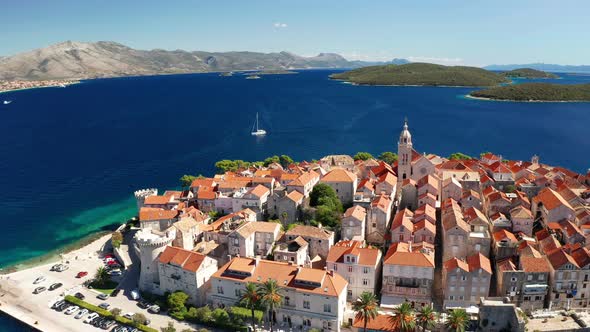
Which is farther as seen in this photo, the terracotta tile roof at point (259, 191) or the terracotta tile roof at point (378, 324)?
the terracotta tile roof at point (259, 191)

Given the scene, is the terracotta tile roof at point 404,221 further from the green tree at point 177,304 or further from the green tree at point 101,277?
the green tree at point 101,277

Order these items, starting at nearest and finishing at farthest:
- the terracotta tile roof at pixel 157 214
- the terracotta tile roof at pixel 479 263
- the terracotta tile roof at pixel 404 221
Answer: the terracotta tile roof at pixel 479 263 < the terracotta tile roof at pixel 404 221 < the terracotta tile roof at pixel 157 214

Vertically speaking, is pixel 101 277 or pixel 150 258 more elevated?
pixel 150 258

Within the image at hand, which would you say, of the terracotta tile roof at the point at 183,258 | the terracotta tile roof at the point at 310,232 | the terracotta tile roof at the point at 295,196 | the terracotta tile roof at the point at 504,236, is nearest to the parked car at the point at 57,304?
the terracotta tile roof at the point at 183,258

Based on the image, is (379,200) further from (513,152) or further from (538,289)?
(513,152)

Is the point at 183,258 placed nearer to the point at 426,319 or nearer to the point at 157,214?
the point at 157,214

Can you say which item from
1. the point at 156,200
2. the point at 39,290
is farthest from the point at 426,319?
the point at 156,200

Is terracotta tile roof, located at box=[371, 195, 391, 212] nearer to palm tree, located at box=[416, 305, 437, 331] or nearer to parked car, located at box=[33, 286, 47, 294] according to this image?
palm tree, located at box=[416, 305, 437, 331]
